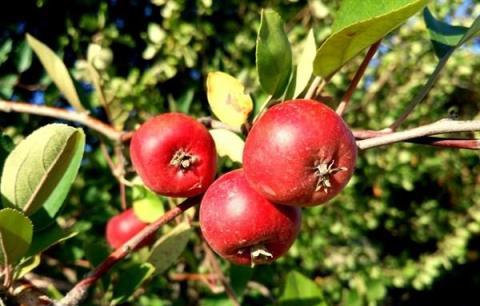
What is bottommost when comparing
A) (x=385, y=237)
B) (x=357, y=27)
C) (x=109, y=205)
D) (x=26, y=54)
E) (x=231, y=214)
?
(x=385, y=237)

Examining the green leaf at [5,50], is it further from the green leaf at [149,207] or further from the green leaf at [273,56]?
the green leaf at [273,56]

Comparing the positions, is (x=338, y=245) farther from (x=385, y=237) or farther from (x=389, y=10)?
(x=389, y=10)

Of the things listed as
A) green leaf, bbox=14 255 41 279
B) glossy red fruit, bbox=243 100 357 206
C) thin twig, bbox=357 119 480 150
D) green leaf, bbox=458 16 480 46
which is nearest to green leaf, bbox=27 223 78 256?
green leaf, bbox=14 255 41 279

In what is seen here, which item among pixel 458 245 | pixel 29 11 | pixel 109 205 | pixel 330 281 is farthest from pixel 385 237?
pixel 29 11

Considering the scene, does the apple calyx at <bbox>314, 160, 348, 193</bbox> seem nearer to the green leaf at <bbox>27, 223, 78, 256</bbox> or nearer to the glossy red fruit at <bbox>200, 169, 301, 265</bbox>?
the glossy red fruit at <bbox>200, 169, 301, 265</bbox>

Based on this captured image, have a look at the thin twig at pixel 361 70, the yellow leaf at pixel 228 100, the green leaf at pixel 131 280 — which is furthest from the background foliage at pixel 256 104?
the thin twig at pixel 361 70

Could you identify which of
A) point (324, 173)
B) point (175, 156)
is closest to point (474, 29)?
point (324, 173)
